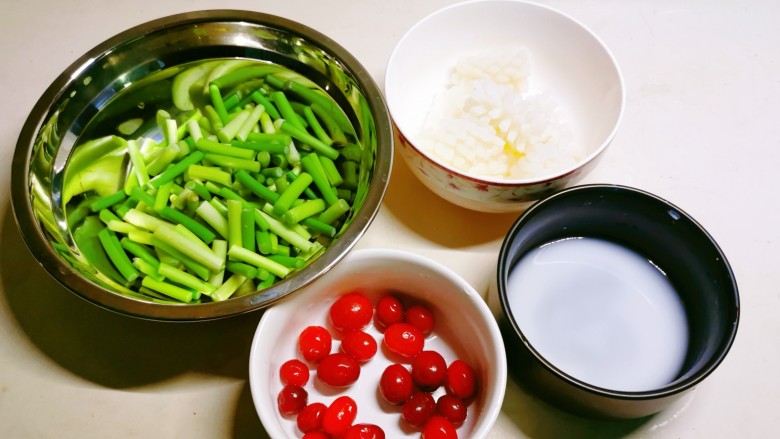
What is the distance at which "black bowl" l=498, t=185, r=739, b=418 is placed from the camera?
725mm

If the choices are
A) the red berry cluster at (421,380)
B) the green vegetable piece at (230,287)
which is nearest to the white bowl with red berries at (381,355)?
the red berry cluster at (421,380)

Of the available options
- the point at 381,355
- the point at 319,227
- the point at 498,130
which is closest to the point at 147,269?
the point at 319,227

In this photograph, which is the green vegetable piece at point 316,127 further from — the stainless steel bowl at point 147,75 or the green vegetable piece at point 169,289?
the green vegetable piece at point 169,289

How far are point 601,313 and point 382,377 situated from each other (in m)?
0.32

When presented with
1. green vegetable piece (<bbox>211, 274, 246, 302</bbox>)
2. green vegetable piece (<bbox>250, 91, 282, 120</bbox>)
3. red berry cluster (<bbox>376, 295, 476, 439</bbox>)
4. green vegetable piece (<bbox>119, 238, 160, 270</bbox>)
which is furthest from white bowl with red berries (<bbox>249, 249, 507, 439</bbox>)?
green vegetable piece (<bbox>250, 91, 282, 120</bbox>)

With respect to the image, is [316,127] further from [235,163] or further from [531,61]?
[531,61]

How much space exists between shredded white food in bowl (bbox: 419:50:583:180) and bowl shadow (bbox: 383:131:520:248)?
0.08 meters

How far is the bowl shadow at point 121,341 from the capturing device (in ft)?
2.87

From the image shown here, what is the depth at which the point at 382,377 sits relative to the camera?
2.66 feet

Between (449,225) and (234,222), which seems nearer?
(234,222)

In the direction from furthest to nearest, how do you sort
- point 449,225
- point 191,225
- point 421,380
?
point 449,225, point 191,225, point 421,380

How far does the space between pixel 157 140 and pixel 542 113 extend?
2.11ft

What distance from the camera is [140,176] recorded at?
3.15 ft

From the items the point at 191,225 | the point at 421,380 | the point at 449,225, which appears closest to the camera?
→ the point at 421,380
